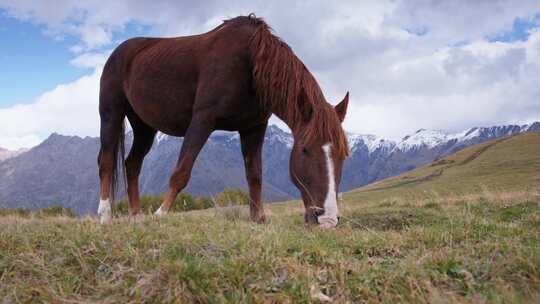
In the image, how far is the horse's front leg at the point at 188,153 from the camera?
6434 mm

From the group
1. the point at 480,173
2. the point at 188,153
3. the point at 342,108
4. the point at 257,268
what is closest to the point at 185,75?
the point at 188,153

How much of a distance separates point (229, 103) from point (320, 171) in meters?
1.86

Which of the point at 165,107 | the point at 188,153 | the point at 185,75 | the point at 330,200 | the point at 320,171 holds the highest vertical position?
the point at 185,75

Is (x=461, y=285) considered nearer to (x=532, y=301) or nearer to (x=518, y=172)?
(x=532, y=301)

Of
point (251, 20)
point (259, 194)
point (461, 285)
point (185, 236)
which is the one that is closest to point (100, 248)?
point (185, 236)

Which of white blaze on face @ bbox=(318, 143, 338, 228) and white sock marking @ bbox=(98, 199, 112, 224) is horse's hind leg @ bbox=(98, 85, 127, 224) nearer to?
white sock marking @ bbox=(98, 199, 112, 224)

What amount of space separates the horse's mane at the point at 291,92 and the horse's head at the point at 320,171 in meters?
0.02

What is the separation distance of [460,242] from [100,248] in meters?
3.36

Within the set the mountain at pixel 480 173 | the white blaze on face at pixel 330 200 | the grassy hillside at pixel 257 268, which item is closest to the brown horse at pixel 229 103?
the white blaze on face at pixel 330 200

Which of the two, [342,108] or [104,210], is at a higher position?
[342,108]

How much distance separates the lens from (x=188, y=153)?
646 centimetres

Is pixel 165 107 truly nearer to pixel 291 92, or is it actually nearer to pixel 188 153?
pixel 188 153

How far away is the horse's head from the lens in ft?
17.5

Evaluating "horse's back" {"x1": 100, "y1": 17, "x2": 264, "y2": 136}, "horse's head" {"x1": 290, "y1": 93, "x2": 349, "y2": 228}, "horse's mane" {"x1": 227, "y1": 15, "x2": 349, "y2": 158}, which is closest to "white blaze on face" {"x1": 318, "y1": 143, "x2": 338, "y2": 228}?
"horse's head" {"x1": 290, "y1": 93, "x2": 349, "y2": 228}
